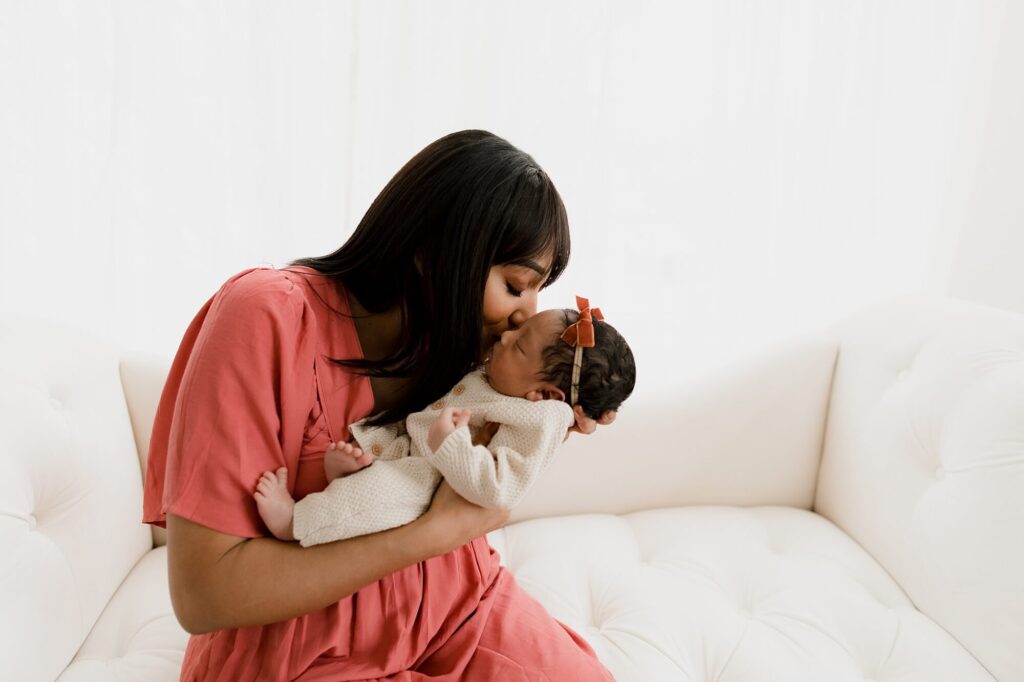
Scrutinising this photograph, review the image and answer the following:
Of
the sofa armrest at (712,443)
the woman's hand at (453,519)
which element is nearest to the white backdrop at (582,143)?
the sofa armrest at (712,443)

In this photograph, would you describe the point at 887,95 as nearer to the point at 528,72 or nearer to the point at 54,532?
the point at 528,72

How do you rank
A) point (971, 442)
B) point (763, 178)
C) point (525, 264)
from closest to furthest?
point (525, 264) → point (971, 442) → point (763, 178)

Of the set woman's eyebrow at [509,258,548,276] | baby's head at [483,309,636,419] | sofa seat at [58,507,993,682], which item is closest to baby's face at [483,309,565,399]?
baby's head at [483,309,636,419]

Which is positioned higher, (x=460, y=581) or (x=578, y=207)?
(x=578, y=207)

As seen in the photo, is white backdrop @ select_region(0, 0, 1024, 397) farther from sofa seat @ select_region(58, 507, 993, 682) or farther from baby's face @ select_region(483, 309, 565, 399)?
baby's face @ select_region(483, 309, 565, 399)

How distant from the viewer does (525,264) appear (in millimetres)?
1144

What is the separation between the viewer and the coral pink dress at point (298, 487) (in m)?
0.95

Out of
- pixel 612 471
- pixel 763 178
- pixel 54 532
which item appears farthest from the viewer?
pixel 763 178

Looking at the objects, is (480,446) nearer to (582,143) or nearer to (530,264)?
(530,264)

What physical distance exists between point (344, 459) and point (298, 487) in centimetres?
11

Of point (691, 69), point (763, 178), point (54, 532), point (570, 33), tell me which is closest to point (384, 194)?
point (54, 532)

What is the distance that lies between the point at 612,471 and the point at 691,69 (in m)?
1.12

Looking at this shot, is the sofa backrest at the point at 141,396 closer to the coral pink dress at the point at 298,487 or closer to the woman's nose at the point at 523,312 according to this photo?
the coral pink dress at the point at 298,487

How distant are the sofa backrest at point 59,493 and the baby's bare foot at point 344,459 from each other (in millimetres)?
596
